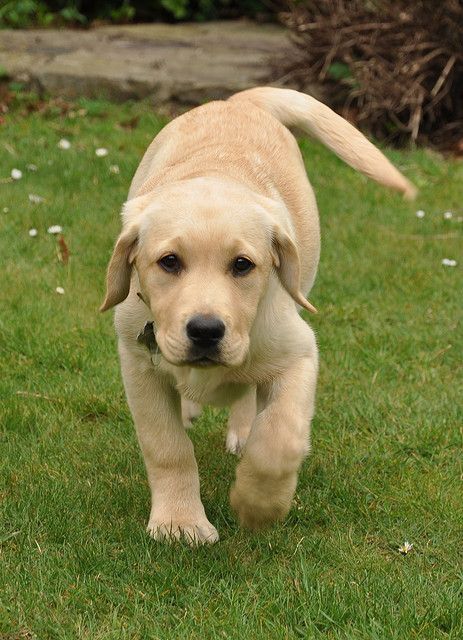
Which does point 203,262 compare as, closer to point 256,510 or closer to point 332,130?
point 256,510

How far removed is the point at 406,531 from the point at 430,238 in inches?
139

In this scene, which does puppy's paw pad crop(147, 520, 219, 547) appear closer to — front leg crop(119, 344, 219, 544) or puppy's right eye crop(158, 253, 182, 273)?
front leg crop(119, 344, 219, 544)

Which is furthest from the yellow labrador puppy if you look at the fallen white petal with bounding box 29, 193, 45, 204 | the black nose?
the fallen white petal with bounding box 29, 193, 45, 204

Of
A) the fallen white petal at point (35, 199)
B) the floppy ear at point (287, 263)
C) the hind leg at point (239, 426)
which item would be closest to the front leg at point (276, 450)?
the floppy ear at point (287, 263)

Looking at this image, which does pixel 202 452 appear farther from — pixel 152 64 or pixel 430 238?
pixel 152 64

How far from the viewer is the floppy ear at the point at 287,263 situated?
374 centimetres

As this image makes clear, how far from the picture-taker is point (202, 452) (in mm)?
4742

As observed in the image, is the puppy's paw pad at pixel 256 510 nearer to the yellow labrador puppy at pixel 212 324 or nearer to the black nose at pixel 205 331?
the yellow labrador puppy at pixel 212 324

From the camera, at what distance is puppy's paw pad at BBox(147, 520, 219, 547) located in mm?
3859

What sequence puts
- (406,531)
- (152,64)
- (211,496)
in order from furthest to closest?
(152,64) → (211,496) → (406,531)

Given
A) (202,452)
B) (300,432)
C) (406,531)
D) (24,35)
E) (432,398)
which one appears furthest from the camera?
(24,35)

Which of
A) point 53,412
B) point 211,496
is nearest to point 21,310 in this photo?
point 53,412

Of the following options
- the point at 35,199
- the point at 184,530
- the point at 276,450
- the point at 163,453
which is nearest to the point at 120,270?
the point at 163,453

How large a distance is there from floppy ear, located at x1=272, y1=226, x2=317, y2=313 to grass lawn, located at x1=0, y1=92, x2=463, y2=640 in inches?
31.7
